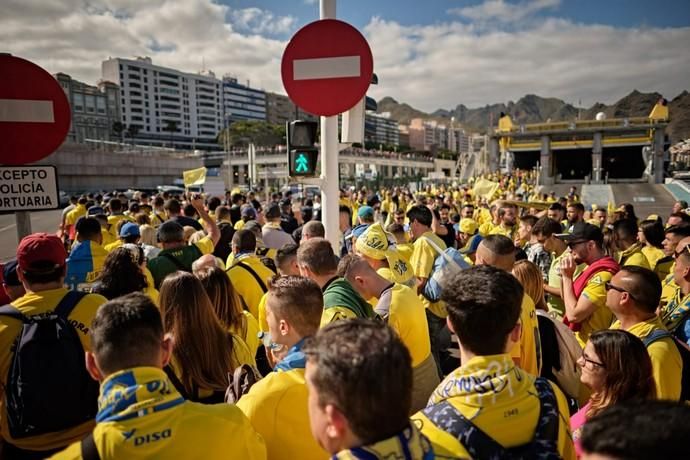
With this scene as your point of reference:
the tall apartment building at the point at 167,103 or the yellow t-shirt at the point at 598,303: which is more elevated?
the tall apartment building at the point at 167,103

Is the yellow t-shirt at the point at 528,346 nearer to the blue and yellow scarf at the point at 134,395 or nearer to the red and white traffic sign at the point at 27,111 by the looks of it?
the blue and yellow scarf at the point at 134,395

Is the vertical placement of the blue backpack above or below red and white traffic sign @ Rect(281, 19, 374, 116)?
below

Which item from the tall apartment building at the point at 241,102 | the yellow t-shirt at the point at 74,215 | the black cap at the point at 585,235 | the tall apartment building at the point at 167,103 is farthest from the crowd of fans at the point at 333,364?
the tall apartment building at the point at 241,102

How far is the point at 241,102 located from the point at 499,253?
162 meters

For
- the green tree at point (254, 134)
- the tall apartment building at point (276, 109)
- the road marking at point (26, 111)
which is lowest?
the road marking at point (26, 111)

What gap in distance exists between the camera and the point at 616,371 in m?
2.21

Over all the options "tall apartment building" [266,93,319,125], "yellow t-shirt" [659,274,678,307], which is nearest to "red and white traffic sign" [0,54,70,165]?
"yellow t-shirt" [659,274,678,307]

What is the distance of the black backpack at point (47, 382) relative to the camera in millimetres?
2283

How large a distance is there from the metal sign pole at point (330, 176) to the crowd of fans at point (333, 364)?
504 millimetres

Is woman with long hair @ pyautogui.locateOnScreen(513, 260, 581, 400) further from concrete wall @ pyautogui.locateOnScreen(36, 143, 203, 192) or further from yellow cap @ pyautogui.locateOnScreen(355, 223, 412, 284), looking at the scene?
concrete wall @ pyautogui.locateOnScreen(36, 143, 203, 192)

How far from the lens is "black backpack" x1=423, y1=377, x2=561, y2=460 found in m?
1.64

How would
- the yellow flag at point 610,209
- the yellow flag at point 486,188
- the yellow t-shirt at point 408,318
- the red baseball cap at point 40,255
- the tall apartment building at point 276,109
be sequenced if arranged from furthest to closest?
the tall apartment building at point 276,109 → the yellow flag at point 486,188 → the yellow flag at point 610,209 → the yellow t-shirt at point 408,318 → the red baseball cap at point 40,255

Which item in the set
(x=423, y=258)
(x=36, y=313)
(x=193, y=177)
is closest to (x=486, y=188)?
(x=423, y=258)

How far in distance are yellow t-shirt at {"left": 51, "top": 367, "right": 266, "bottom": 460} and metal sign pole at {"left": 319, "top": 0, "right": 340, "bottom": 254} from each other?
9.80 ft
